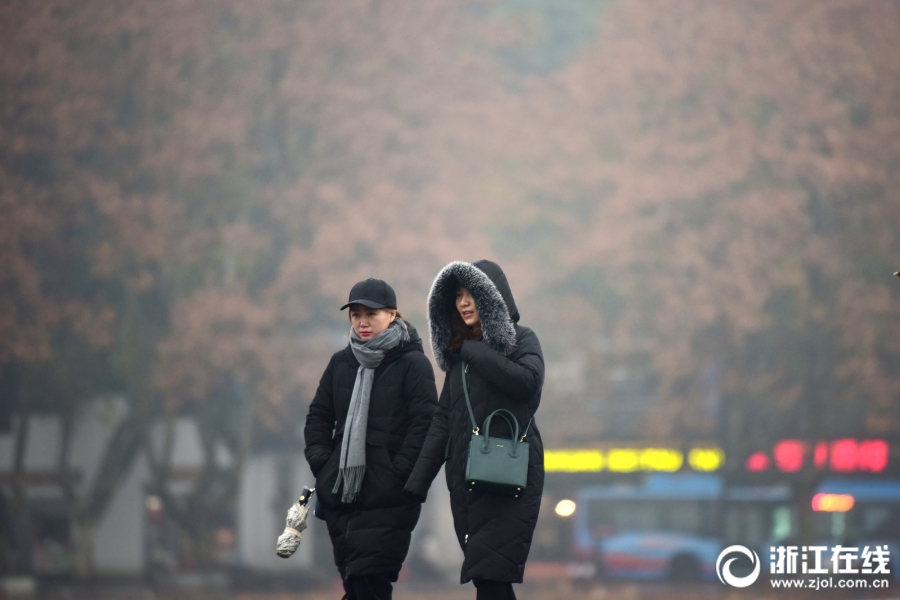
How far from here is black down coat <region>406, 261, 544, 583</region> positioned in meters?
4.66

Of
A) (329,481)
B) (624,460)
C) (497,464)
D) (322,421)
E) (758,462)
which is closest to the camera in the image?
(497,464)

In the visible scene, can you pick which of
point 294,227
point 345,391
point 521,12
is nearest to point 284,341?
point 294,227

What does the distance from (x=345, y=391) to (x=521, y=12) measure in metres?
28.5

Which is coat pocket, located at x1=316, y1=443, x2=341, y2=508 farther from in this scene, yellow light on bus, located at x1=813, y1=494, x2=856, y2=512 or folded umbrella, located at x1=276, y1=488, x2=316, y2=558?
yellow light on bus, located at x1=813, y1=494, x2=856, y2=512

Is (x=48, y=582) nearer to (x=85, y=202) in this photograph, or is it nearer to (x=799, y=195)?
(x=85, y=202)

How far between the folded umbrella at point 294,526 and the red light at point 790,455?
22004 mm

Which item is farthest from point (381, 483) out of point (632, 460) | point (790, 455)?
point (790, 455)

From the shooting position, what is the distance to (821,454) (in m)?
25.5

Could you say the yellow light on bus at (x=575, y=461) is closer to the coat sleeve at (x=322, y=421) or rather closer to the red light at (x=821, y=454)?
the red light at (x=821, y=454)

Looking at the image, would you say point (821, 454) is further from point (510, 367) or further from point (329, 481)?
point (510, 367)

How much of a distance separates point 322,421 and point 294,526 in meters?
0.50

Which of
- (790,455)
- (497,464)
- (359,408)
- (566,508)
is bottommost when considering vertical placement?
(566,508)

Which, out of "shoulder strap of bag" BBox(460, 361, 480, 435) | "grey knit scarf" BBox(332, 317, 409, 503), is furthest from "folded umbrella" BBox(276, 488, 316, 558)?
"shoulder strap of bag" BBox(460, 361, 480, 435)

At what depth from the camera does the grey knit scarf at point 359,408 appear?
16.5ft
